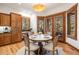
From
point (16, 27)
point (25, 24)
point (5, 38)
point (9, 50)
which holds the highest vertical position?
point (25, 24)

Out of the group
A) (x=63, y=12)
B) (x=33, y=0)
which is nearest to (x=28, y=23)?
(x=63, y=12)

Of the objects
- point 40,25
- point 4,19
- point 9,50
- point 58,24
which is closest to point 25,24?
point 40,25

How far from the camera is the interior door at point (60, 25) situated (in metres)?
6.11

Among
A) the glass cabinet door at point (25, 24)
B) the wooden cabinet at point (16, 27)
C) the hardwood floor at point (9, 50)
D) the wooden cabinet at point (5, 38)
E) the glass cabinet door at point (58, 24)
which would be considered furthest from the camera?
the glass cabinet door at point (25, 24)

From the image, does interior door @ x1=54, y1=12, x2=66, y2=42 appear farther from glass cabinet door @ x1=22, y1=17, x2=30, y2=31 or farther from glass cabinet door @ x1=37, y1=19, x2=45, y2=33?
glass cabinet door @ x1=22, y1=17, x2=30, y2=31

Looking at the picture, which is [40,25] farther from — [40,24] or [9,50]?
[9,50]

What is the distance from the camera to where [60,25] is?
21.5 ft

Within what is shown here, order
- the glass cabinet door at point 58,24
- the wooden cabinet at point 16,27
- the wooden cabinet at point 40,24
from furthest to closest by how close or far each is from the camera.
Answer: the wooden cabinet at point 40,24
the glass cabinet door at point 58,24
the wooden cabinet at point 16,27

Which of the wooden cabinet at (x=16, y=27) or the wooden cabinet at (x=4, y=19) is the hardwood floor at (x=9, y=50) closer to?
the wooden cabinet at (x=16, y=27)

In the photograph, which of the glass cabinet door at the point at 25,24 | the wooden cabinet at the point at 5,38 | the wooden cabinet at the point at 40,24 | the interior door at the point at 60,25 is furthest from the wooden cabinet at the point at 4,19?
the interior door at the point at 60,25

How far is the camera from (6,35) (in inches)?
219

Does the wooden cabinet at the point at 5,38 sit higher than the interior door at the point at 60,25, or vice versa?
the interior door at the point at 60,25

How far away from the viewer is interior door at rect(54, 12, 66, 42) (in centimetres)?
611
